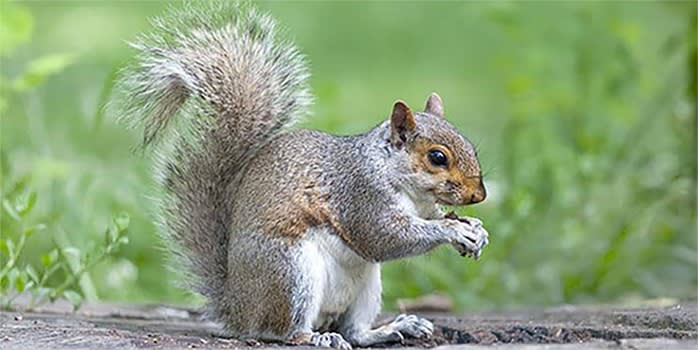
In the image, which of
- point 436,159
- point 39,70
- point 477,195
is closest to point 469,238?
point 477,195

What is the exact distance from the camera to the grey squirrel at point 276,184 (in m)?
3.68

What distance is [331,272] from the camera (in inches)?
145

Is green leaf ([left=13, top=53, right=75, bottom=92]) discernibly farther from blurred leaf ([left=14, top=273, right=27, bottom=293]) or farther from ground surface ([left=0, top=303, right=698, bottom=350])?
blurred leaf ([left=14, top=273, right=27, bottom=293])

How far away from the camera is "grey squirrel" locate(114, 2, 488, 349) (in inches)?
145

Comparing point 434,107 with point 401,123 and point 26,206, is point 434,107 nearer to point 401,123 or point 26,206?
point 401,123

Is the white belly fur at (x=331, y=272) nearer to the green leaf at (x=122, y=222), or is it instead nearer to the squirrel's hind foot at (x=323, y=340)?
the squirrel's hind foot at (x=323, y=340)

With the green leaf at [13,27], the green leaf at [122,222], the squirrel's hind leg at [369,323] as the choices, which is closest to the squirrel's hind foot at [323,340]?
the squirrel's hind leg at [369,323]

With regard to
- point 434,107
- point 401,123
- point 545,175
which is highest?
point 545,175

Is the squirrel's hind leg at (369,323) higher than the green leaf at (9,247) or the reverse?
higher

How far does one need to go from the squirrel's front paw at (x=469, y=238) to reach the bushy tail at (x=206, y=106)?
0.58m

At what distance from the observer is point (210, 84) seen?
392cm

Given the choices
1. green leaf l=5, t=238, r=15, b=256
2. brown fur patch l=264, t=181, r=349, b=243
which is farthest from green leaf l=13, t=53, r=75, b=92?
brown fur patch l=264, t=181, r=349, b=243

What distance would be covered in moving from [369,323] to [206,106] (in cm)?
69

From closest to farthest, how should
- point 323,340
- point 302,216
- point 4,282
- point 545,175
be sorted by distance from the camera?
point 323,340, point 302,216, point 4,282, point 545,175
